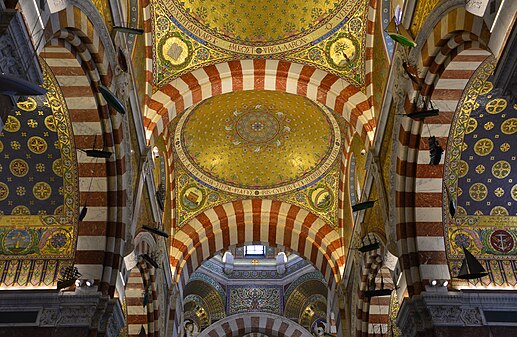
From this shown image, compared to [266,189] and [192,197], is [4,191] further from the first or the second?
[266,189]

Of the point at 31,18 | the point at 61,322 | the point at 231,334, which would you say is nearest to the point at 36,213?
the point at 61,322

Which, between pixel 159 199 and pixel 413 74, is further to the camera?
→ pixel 159 199

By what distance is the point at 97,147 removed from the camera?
849 centimetres

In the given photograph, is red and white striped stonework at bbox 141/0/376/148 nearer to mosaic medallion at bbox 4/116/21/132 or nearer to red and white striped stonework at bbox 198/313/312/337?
mosaic medallion at bbox 4/116/21/132

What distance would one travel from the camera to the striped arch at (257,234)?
14742mm

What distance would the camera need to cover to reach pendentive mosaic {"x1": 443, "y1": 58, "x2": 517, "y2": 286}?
839 cm

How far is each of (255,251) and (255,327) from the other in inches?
137

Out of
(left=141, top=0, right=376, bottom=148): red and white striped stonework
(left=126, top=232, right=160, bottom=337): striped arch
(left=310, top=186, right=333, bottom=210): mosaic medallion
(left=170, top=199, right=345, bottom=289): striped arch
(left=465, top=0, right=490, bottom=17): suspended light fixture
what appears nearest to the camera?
(left=465, top=0, right=490, bottom=17): suspended light fixture

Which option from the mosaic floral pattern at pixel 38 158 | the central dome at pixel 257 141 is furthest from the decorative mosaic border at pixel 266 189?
the mosaic floral pattern at pixel 38 158

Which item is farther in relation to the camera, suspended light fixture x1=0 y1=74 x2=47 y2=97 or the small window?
the small window

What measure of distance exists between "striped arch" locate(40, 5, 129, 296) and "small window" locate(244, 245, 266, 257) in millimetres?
14629

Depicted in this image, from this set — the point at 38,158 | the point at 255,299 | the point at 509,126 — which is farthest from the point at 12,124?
the point at 255,299

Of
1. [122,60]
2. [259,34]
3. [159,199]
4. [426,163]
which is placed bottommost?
[159,199]

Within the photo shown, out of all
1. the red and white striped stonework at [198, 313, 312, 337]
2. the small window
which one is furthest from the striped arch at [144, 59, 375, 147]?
the small window
